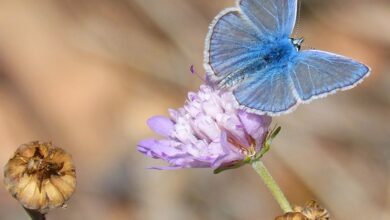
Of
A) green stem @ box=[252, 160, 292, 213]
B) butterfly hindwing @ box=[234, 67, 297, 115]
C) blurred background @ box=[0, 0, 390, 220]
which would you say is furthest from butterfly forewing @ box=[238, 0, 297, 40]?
blurred background @ box=[0, 0, 390, 220]

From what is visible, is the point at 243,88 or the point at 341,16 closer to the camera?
the point at 243,88

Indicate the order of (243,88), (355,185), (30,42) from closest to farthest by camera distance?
(243,88) < (355,185) < (30,42)

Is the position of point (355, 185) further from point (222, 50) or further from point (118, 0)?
point (222, 50)

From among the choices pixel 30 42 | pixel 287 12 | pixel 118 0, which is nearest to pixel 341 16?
pixel 118 0

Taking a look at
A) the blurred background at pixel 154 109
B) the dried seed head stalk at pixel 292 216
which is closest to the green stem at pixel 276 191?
the dried seed head stalk at pixel 292 216

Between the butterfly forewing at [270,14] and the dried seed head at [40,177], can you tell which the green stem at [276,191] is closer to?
the butterfly forewing at [270,14]
